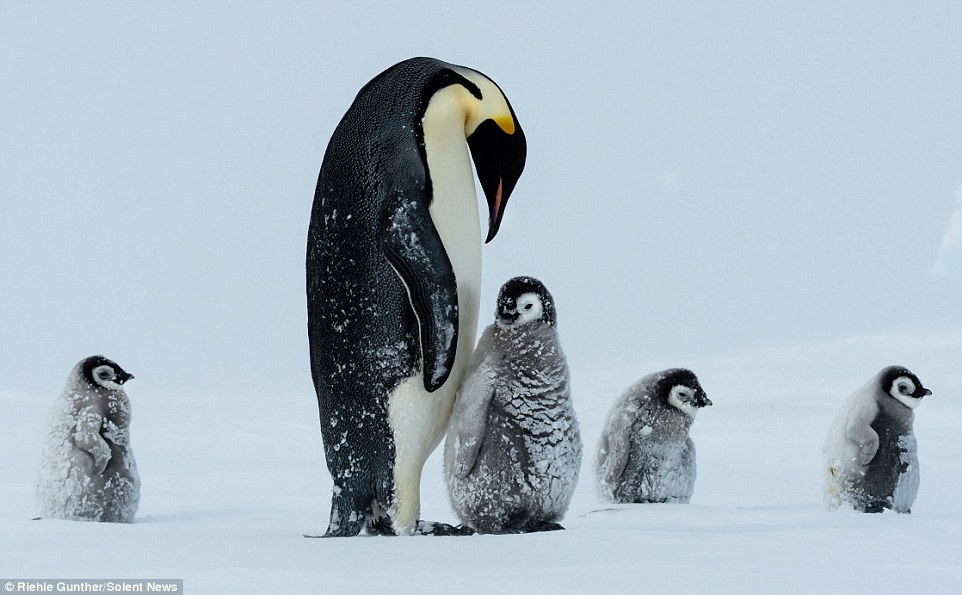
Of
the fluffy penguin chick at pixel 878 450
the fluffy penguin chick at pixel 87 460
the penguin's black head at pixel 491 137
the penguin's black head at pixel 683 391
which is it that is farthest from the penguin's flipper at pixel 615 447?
the fluffy penguin chick at pixel 87 460

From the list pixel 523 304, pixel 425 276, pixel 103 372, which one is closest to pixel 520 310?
pixel 523 304

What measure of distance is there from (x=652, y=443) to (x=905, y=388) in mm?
1293

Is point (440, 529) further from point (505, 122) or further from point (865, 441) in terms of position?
point (865, 441)

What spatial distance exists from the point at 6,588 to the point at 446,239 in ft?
6.02

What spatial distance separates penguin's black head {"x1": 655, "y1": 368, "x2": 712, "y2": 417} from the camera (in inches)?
221

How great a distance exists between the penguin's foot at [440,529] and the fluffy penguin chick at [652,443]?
2108mm

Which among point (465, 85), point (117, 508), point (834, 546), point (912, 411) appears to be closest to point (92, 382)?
point (117, 508)

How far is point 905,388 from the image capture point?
549 centimetres

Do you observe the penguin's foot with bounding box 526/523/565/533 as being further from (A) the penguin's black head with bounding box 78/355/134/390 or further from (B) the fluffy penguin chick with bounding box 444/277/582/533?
(A) the penguin's black head with bounding box 78/355/134/390

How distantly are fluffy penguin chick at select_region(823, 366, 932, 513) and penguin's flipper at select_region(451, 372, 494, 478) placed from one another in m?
2.61

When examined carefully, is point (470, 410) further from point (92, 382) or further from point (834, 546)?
point (92, 382)

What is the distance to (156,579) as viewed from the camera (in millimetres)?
2281

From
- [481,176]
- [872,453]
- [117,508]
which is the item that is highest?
[481,176]

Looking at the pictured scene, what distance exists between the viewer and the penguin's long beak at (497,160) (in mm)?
4035
